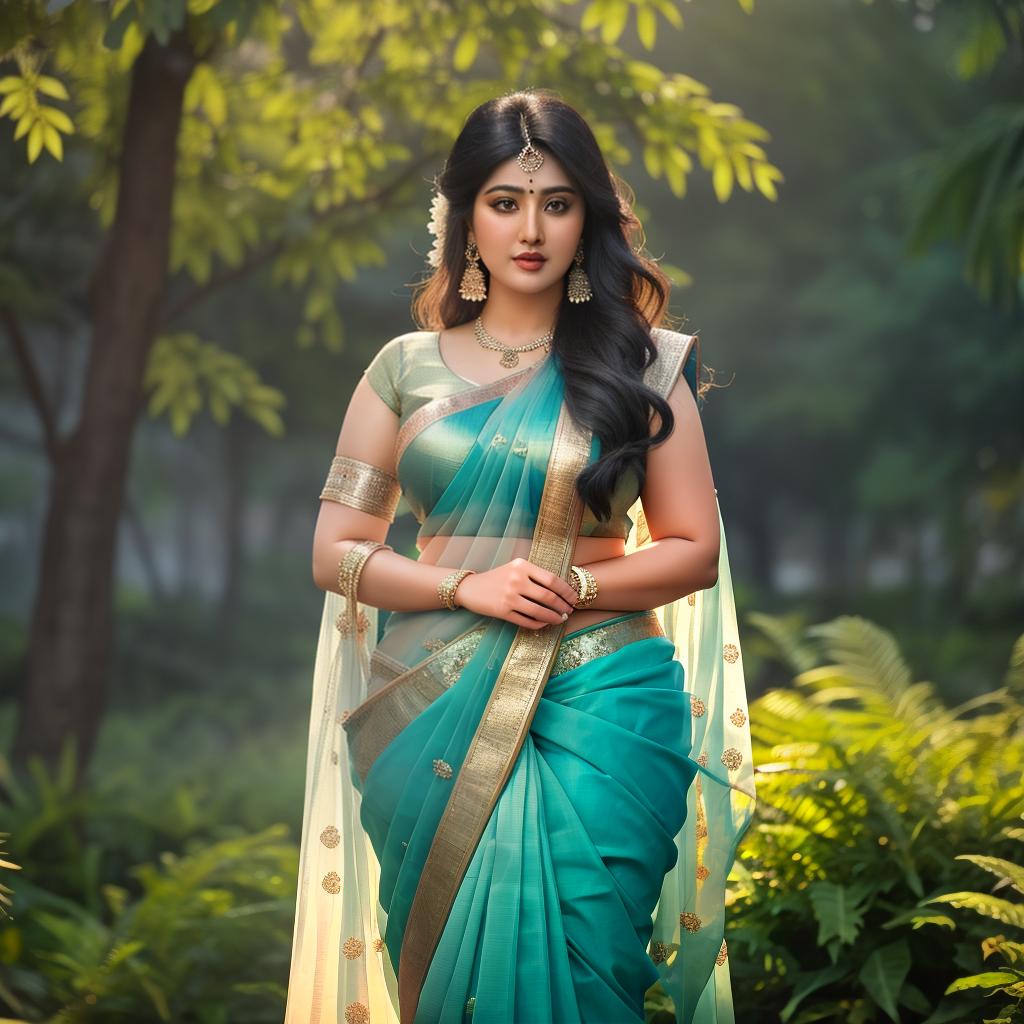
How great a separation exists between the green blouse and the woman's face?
0.21 m

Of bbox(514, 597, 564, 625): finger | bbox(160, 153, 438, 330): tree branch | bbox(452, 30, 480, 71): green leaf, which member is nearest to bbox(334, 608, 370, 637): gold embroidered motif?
bbox(514, 597, 564, 625): finger

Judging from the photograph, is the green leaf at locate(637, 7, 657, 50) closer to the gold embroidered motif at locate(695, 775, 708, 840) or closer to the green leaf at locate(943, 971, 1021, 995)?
the gold embroidered motif at locate(695, 775, 708, 840)

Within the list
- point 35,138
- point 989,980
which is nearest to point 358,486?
point 35,138

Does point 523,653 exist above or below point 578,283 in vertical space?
below

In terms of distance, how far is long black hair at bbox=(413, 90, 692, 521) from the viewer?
242cm

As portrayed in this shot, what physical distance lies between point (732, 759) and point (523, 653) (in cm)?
59

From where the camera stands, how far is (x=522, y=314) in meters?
2.63

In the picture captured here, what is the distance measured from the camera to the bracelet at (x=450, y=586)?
7.91 feet

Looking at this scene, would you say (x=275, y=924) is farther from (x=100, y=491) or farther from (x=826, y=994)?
(x=100, y=491)

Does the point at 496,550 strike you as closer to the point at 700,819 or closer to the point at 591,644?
the point at 591,644

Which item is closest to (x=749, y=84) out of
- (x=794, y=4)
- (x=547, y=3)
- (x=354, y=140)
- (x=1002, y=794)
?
(x=794, y=4)

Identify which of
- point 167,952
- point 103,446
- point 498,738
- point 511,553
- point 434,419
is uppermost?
point 103,446

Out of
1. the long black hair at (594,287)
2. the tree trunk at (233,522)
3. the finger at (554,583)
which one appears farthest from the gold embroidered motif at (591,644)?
the tree trunk at (233,522)

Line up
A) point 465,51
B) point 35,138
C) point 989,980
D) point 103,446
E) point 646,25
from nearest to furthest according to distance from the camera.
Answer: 1. point 989,980
2. point 35,138
3. point 646,25
4. point 465,51
5. point 103,446
